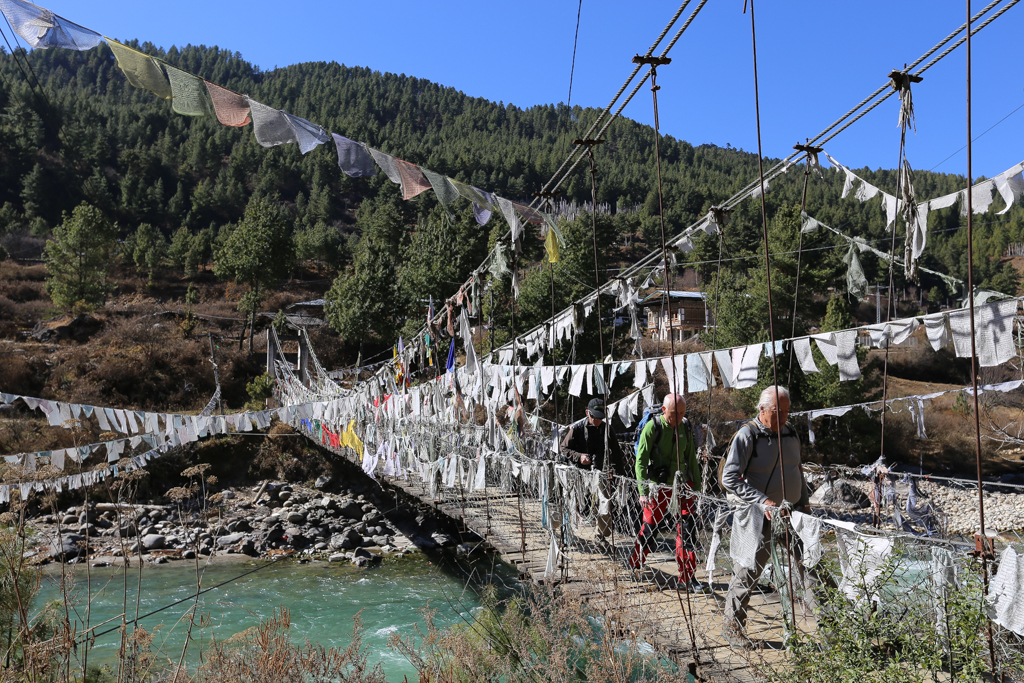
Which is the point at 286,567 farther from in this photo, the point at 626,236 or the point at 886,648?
the point at 626,236

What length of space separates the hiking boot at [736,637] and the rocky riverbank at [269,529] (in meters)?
7.67

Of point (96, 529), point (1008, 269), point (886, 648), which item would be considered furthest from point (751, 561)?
point (1008, 269)

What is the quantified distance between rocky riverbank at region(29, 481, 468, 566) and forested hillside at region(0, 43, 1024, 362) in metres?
5.36

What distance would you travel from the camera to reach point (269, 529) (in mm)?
11914

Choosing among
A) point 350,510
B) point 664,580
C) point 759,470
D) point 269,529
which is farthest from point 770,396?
point 350,510

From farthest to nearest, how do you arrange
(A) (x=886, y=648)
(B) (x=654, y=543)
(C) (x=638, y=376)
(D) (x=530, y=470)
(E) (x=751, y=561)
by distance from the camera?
(C) (x=638, y=376) < (D) (x=530, y=470) < (B) (x=654, y=543) < (E) (x=751, y=561) < (A) (x=886, y=648)

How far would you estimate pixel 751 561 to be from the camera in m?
2.63

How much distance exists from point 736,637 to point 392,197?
48323 millimetres

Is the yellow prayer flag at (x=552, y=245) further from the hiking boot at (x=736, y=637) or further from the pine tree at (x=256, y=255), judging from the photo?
the pine tree at (x=256, y=255)

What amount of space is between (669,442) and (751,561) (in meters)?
1.17

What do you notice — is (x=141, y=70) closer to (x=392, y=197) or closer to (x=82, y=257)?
(x=82, y=257)

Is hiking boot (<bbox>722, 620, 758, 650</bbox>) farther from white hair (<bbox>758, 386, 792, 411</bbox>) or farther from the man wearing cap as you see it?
the man wearing cap

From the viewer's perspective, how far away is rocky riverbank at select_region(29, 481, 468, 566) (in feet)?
35.8

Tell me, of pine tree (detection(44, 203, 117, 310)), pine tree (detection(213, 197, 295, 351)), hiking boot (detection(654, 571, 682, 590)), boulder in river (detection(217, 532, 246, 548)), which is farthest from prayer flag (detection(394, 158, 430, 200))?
pine tree (detection(44, 203, 117, 310))
